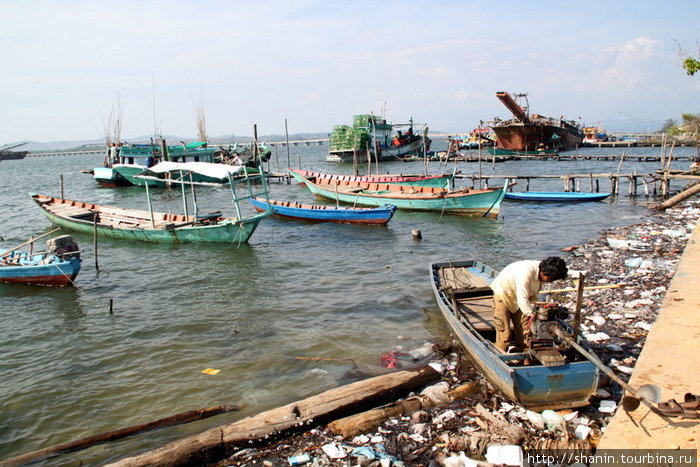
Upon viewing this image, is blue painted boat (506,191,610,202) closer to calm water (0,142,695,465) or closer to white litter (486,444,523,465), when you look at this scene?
calm water (0,142,695,465)

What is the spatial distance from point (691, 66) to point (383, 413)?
47.5 ft

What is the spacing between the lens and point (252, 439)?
5289 mm

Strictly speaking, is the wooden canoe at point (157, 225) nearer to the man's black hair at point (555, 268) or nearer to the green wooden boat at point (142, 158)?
the man's black hair at point (555, 268)

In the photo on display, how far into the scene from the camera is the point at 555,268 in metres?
5.12

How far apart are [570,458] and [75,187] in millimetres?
44225

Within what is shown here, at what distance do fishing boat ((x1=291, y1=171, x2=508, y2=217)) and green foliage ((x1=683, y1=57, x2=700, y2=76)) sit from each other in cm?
728

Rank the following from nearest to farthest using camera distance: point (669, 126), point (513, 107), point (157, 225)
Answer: point (157, 225)
point (513, 107)
point (669, 126)

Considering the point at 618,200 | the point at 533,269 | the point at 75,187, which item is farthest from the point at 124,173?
the point at 533,269

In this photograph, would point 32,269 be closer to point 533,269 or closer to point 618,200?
point 533,269

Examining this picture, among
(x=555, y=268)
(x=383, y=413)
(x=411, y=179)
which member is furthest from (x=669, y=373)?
(x=411, y=179)

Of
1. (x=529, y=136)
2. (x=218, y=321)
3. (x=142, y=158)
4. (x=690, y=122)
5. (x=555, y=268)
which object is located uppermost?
(x=690, y=122)

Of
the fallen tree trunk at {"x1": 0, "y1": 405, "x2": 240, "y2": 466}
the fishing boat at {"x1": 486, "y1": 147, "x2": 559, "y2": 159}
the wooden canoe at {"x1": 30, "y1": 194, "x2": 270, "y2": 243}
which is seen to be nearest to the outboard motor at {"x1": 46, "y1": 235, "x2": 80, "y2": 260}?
the wooden canoe at {"x1": 30, "y1": 194, "x2": 270, "y2": 243}

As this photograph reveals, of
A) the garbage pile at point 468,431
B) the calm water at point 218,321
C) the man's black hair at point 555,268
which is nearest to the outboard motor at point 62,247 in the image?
the calm water at point 218,321

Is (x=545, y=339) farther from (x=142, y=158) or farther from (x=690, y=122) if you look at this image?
(x=690, y=122)
